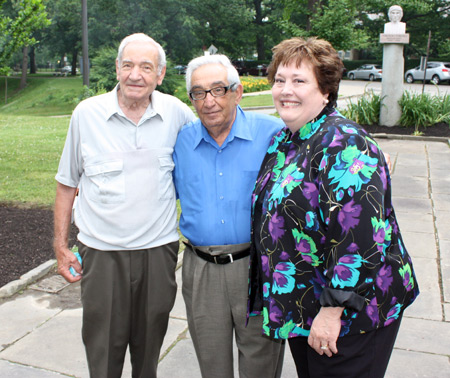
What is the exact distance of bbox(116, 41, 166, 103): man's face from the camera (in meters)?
2.55

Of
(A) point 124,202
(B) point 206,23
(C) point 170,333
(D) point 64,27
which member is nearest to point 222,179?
(A) point 124,202

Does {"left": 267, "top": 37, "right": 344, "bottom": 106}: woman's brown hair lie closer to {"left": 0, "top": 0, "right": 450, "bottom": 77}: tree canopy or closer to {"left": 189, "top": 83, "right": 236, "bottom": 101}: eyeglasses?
{"left": 189, "top": 83, "right": 236, "bottom": 101}: eyeglasses

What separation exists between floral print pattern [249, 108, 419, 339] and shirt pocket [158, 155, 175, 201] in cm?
64

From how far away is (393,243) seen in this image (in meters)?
1.97

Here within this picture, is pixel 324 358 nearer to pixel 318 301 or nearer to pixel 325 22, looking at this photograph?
pixel 318 301

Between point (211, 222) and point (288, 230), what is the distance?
0.61 metres

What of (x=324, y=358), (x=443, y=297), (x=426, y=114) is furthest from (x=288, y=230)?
(x=426, y=114)

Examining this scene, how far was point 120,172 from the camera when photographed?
2553 millimetres

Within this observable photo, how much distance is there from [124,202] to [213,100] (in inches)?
26.1

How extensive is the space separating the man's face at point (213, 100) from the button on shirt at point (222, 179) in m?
0.06

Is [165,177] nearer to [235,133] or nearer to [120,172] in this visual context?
[120,172]

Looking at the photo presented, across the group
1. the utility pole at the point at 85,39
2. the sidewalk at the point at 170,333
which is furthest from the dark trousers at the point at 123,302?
the utility pole at the point at 85,39

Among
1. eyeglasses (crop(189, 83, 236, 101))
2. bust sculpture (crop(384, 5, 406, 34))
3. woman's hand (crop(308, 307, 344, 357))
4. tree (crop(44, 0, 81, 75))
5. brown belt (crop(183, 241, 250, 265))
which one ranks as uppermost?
tree (crop(44, 0, 81, 75))

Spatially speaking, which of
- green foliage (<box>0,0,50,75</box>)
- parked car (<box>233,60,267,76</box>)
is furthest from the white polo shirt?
parked car (<box>233,60,267,76</box>)
